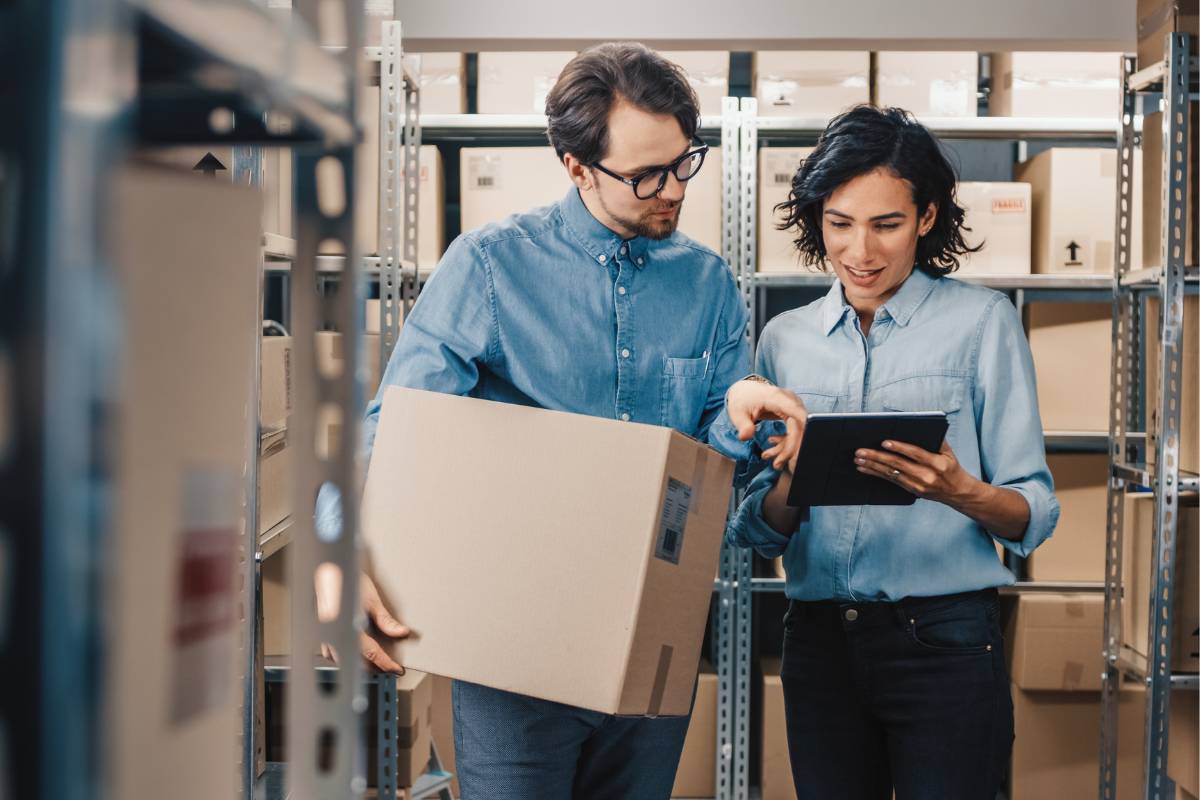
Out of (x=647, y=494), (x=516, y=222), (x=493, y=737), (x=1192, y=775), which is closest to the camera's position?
(x=647, y=494)

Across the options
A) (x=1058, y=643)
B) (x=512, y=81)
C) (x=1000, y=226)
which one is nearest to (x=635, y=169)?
(x=512, y=81)

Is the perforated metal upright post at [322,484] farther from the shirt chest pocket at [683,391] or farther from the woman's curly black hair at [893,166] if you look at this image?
the woman's curly black hair at [893,166]

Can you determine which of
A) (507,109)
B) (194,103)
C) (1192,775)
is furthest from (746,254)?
(194,103)

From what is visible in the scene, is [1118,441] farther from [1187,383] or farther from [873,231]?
[873,231]

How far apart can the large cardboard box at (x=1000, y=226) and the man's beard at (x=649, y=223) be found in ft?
5.89

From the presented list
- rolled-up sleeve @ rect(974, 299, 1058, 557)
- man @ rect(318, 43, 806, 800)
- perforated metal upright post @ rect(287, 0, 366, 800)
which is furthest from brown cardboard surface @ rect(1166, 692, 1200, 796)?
perforated metal upright post @ rect(287, 0, 366, 800)

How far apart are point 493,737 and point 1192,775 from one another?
1.70 metres

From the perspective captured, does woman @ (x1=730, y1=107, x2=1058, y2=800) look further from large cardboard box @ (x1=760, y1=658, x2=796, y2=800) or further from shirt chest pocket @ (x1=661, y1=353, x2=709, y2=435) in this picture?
large cardboard box @ (x1=760, y1=658, x2=796, y2=800)

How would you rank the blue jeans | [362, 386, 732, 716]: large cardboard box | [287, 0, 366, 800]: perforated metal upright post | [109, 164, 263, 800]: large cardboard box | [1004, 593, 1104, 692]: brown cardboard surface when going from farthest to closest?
[1004, 593, 1104, 692]: brown cardboard surface < the blue jeans < [362, 386, 732, 716]: large cardboard box < [287, 0, 366, 800]: perforated metal upright post < [109, 164, 263, 800]: large cardboard box

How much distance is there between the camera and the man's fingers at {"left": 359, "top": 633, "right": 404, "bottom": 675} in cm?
114

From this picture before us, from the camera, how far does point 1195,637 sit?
2309mm

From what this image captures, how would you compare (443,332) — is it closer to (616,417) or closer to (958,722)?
(616,417)

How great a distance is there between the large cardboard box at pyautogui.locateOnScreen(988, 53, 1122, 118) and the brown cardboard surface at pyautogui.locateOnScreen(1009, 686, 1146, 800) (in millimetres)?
1578

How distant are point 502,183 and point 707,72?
25.2 inches
